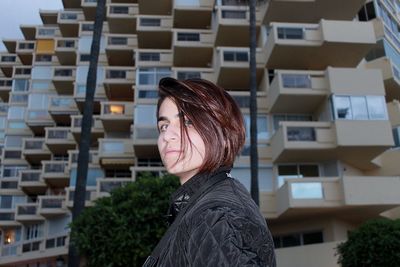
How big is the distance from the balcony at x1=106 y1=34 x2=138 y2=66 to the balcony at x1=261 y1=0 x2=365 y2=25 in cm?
1277

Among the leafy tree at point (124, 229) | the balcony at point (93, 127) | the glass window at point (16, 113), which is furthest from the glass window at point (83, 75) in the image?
Answer: the leafy tree at point (124, 229)

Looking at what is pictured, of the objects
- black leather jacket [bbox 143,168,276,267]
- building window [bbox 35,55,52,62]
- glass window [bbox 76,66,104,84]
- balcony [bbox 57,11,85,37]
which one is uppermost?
balcony [bbox 57,11,85,37]

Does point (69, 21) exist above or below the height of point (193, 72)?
above

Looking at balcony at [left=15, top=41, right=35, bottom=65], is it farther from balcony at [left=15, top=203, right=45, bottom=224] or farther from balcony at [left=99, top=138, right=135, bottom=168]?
balcony at [left=99, top=138, right=135, bottom=168]

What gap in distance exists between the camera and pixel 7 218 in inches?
1567

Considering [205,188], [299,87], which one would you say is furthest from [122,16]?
[205,188]

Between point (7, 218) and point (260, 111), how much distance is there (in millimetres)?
24506

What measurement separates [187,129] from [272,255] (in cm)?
53

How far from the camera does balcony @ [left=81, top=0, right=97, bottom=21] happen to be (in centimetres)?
4253

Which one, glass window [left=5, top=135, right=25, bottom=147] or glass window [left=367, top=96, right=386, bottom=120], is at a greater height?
glass window [left=5, top=135, right=25, bottom=147]

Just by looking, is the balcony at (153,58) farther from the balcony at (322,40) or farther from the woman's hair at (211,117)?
the woman's hair at (211,117)

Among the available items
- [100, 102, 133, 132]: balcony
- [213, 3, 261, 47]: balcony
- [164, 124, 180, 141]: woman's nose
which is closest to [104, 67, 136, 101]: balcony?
[100, 102, 133, 132]: balcony

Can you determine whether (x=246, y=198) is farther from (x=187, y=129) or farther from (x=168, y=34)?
Result: (x=168, y=34)

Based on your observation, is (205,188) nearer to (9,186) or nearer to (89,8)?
(9,186)
